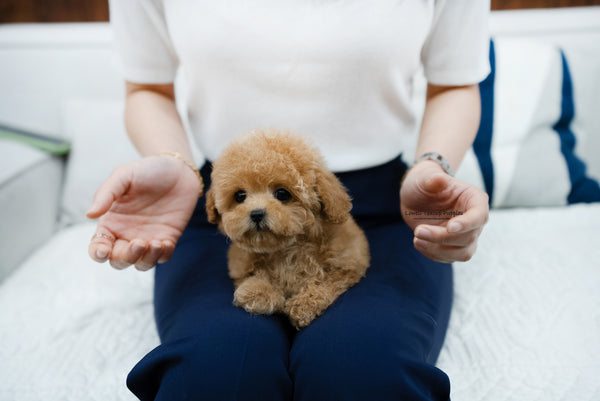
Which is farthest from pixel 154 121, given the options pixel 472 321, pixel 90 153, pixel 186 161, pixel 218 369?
pixel 472 321

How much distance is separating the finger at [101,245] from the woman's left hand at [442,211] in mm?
511

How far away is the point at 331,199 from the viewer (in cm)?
77

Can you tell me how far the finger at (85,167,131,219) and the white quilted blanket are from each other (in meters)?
0.42

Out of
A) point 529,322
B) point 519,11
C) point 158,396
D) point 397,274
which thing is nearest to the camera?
point 158,396

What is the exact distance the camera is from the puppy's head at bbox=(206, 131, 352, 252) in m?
0.75

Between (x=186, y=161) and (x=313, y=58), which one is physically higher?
(x=313, y=58)

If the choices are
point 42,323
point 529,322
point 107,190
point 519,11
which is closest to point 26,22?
point 42,323

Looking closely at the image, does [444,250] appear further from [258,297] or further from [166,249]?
[166,249]

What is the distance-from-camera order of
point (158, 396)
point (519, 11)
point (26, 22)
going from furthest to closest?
point (26, 22), point (519, 11), point (158, 396)

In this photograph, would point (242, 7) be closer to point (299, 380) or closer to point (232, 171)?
point (232, 171)

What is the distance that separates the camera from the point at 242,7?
0.89 metres

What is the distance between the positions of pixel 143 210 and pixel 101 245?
0.15 meters

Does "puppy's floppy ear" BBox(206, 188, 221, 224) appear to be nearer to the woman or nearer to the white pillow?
the woman

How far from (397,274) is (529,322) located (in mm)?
429
